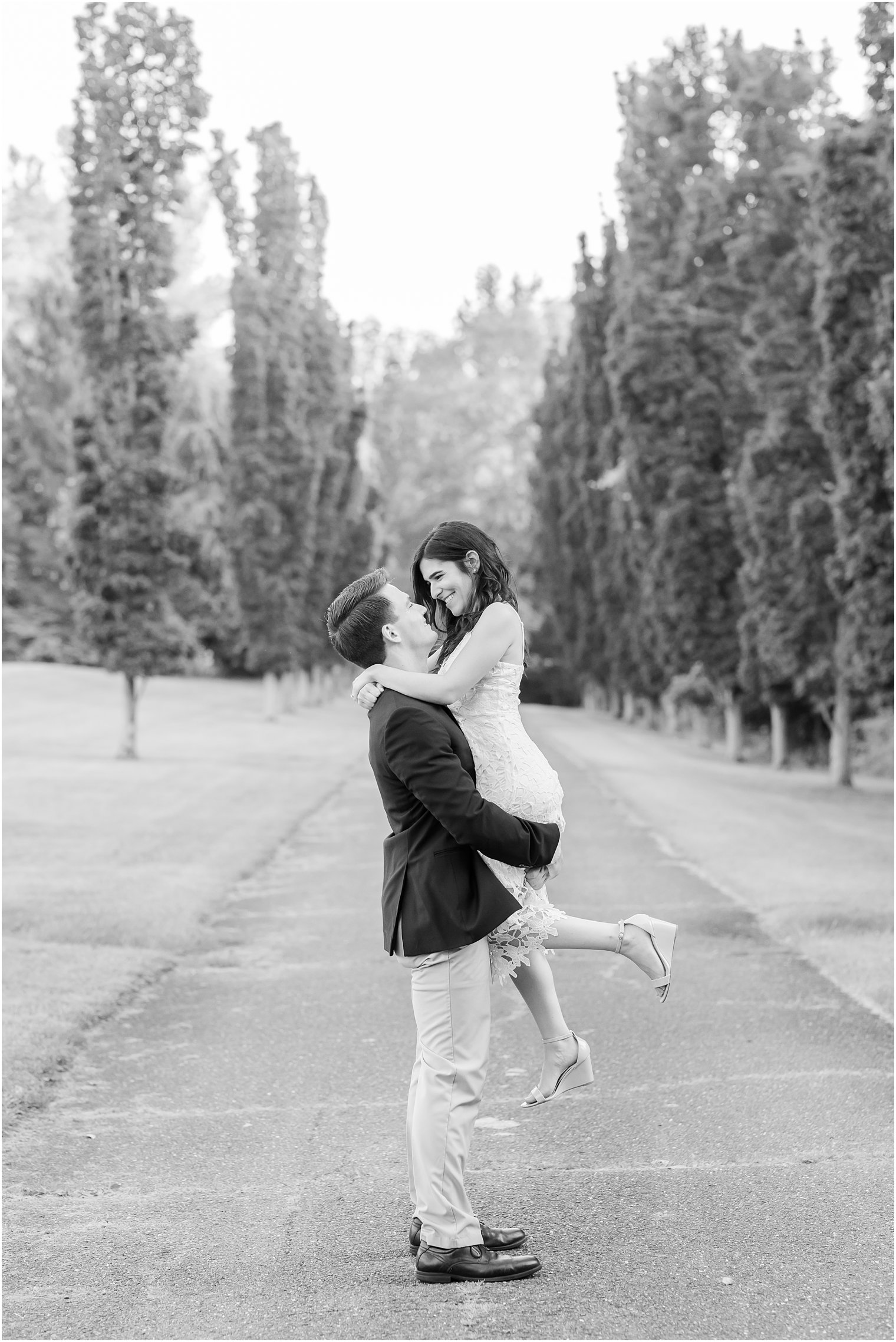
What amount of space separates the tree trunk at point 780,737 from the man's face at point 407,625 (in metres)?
25.6

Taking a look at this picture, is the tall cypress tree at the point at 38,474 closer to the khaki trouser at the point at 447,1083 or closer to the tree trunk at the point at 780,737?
the tree trunk at the point at 780,737

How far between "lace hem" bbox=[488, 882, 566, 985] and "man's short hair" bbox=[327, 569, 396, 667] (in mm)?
874

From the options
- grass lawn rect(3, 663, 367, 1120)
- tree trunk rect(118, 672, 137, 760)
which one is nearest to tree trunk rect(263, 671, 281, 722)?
grass lawn rect(3, 663, 367, 1120)

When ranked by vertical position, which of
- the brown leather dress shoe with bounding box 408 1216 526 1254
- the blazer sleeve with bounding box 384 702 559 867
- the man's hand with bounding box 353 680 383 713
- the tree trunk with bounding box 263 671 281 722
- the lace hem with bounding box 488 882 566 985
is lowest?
the brown leather dress shoe with bounding box 408 1216 526 1254

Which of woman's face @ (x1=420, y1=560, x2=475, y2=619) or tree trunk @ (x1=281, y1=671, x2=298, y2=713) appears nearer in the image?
woman's face @ (x1=420, y1=560, x2=475, y2=619)

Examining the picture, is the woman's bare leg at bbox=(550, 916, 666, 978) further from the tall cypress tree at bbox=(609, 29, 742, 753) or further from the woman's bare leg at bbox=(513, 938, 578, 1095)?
the tall cypress tree at bbox=(609, 29, 742, 753)

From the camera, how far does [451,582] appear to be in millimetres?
4477

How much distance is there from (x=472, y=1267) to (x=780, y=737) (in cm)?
2634

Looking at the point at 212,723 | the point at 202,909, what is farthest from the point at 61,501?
the point at 202,909

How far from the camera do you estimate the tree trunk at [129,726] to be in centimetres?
2681

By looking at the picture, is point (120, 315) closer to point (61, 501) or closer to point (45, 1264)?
point (45, 1264)

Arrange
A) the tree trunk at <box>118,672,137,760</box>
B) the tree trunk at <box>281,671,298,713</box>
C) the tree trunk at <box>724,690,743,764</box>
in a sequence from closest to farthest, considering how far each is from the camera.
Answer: the tree trunk at <box>118,672,137,760</box> < the tree trunk at <box>724,690,743,764</box> < the tree trunk at <box>281,671,298,713</box>

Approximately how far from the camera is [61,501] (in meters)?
55.5

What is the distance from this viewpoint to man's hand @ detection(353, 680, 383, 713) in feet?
14.2
